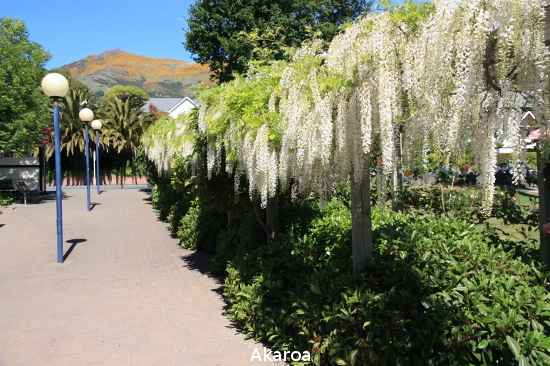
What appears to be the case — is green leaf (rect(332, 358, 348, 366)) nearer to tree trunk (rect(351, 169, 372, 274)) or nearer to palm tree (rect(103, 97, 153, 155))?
tree trunk (rect(351, 169, 372, 274))

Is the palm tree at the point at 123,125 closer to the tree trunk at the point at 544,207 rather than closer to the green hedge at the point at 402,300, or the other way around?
the green hedge at the point at 402,300

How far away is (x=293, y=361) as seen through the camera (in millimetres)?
4191

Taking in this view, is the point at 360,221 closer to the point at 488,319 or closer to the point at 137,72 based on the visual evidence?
the point at 488,319

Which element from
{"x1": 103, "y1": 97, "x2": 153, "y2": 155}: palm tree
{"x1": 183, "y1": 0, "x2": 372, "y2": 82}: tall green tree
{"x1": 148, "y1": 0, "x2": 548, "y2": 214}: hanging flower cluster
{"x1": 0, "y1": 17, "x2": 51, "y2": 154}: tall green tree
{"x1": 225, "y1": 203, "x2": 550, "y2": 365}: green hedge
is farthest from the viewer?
{"x1": 103, "y1": 97, "x2": 153, "y2": 155}: palm tree

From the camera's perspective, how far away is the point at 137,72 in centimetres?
14950

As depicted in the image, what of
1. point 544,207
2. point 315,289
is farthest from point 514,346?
point 544,207

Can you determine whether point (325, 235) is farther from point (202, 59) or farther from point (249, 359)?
point (202, 59)

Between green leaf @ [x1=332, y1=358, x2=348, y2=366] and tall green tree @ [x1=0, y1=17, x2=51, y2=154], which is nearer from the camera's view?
green leaf @ [x1=332, y1=358, x2=348, y2=366]

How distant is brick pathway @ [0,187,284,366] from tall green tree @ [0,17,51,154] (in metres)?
6.95

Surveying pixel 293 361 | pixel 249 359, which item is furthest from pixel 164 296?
pixel 293 361

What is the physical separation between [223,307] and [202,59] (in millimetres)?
17403

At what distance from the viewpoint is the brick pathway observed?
15.3 ft

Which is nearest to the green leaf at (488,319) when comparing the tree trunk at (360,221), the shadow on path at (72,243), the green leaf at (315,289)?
the tree trunk at (360,221)

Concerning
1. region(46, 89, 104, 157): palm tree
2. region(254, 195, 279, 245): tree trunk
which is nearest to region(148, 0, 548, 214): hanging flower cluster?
region(254, 195, 279, 245): tree trunk
